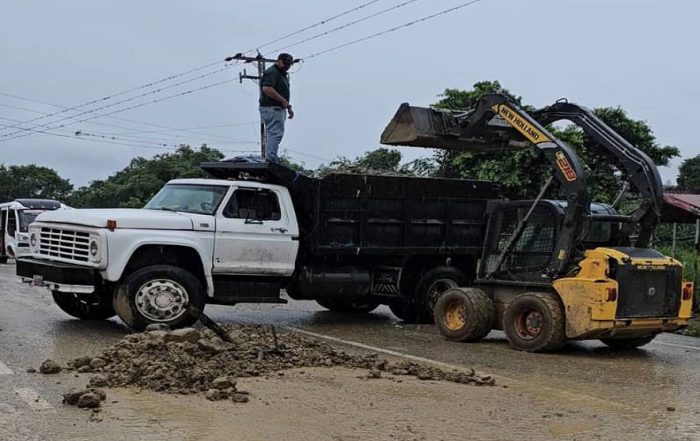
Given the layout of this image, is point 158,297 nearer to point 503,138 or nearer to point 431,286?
point 431,286

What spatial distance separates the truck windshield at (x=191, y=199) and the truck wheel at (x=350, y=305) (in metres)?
3.35

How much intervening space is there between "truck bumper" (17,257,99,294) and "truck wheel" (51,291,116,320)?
2.84 feet

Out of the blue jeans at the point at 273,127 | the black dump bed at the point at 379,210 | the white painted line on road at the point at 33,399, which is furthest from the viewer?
the blue jeans at the point at 273,127

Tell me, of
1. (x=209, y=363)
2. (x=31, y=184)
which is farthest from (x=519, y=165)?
(x=31, y=184)

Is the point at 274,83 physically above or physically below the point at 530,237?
above

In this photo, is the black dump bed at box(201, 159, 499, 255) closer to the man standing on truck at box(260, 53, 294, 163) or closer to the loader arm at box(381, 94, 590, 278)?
the man standing on truck at box(260, 53, 294, 163)

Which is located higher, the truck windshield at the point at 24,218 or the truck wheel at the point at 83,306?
the truck windshield at the point at 24,218

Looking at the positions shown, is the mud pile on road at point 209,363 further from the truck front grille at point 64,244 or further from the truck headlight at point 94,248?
the truck front grille at point 64,244

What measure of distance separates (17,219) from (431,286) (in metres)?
20.0

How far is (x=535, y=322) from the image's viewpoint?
35.2 ft

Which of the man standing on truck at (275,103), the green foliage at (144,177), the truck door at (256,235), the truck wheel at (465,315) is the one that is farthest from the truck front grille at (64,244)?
the green foliage at (144,177)

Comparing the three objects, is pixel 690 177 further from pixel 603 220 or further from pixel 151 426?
pixel 151 426

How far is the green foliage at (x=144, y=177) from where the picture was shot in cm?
4466

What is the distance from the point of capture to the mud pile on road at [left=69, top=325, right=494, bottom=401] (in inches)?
290
